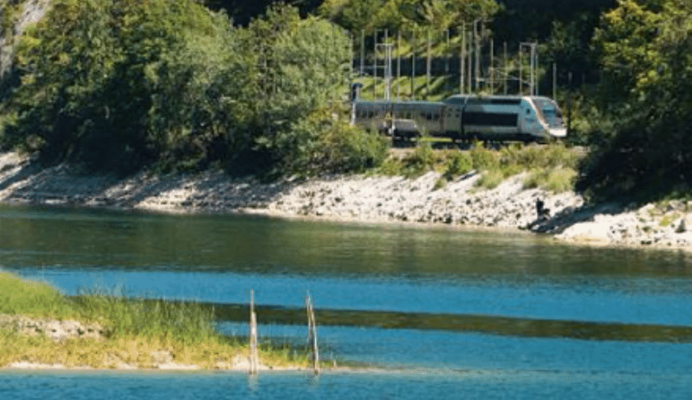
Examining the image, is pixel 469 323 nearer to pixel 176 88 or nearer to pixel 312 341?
pixel 312 341

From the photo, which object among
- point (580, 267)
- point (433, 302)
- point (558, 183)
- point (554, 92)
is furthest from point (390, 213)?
point (433, 302)

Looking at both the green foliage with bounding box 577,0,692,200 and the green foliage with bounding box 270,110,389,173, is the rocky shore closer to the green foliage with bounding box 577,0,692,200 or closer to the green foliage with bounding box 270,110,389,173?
the green foliage with bounding box 270,110,389,173

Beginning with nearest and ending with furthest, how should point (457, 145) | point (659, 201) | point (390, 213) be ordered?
point (659, 201), point (390, 213), point (457, 145)

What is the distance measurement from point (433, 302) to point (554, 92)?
7506 cm

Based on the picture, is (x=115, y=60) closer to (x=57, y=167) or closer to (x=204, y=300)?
(x=57, y=167)

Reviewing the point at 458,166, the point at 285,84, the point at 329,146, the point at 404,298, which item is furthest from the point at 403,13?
the point at 404,298

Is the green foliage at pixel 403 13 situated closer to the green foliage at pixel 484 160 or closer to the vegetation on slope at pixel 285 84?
the vegetation on slope at pixel 285 84

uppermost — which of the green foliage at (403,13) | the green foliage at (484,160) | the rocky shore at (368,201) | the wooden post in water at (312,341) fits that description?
the green foliage at (403,13)

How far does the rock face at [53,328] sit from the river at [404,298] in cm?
313

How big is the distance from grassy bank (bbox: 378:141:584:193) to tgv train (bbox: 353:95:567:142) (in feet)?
7.96

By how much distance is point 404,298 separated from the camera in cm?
7594

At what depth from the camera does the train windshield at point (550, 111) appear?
135375 mm

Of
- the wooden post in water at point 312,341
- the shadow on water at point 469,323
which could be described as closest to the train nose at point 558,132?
the shadow on water at point 469,323

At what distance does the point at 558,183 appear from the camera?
11931cm
